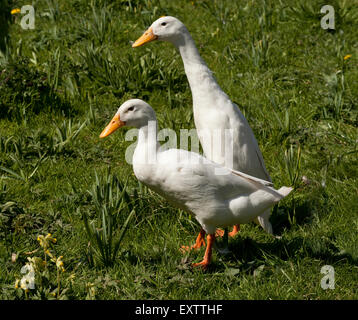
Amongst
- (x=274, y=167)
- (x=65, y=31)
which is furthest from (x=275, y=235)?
(x=65, y=31)

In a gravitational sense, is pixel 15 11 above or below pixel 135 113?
above

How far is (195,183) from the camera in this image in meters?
3.29

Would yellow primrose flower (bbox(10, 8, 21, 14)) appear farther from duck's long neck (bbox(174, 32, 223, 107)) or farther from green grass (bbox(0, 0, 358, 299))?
duck's long neck (bbox(174, 32, 223, 107))

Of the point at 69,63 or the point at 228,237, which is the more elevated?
the point at 69,63

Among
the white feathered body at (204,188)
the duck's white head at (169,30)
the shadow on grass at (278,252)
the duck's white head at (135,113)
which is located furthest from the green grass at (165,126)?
the duck's white head at (169,30)

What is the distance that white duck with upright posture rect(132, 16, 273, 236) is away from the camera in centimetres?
379

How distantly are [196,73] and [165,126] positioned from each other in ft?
3.25

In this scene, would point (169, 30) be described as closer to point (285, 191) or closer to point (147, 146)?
point (147, 146)

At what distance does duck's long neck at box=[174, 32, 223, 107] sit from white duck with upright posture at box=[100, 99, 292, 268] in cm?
54

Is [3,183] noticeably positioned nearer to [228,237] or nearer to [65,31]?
[228,237]

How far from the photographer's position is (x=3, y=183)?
403 cm

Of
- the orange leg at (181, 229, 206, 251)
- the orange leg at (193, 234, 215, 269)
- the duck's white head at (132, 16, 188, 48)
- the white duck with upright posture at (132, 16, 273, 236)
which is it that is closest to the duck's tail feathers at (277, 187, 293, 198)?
the white duck with upright posture at (132, 16, 273, 236)

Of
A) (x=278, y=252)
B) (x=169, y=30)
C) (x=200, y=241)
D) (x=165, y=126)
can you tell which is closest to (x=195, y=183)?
(x=200, y=241)

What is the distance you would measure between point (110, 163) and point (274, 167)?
127 cm
